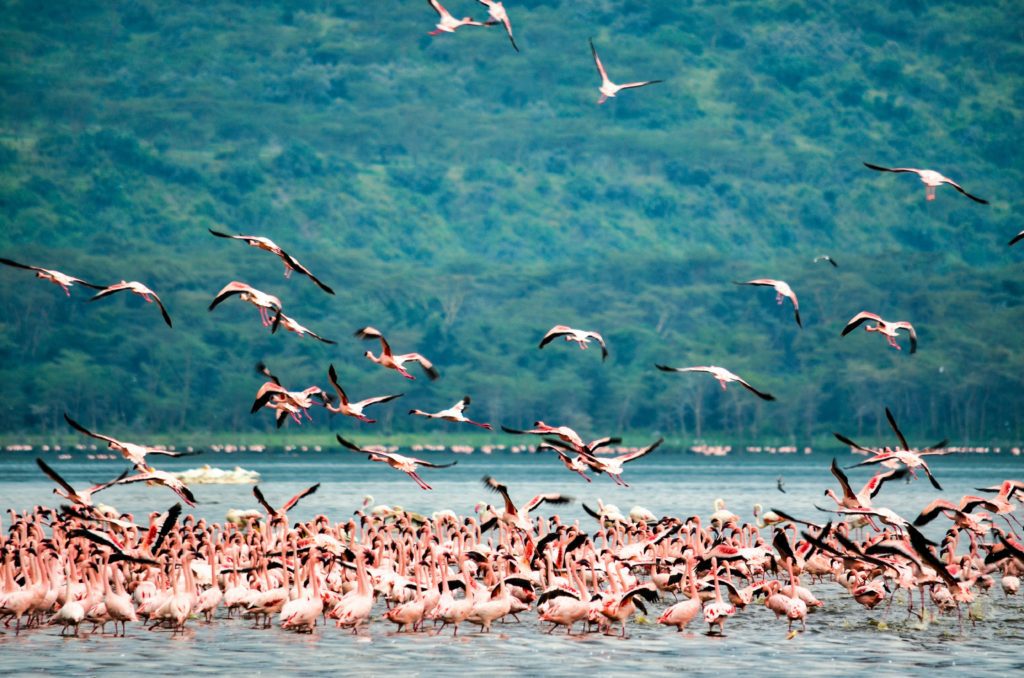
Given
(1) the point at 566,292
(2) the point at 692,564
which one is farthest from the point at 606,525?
(1) the point at 566,292

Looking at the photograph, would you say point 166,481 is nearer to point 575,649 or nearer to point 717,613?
point 575,649

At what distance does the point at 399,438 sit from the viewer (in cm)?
16462

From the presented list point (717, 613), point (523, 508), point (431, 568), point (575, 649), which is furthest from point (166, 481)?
point (523, 508)

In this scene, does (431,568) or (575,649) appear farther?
(431,568)

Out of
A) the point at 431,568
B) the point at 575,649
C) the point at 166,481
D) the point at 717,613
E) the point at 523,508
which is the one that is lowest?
the point at 575,649

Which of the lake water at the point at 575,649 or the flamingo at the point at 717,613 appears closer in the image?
the lake water at the point at 575,649

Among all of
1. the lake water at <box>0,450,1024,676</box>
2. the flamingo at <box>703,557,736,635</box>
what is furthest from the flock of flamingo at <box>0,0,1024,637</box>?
the lake water at <box>0,450,1024,676</box>

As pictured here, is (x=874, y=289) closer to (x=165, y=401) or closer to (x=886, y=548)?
(x=165, y=401)

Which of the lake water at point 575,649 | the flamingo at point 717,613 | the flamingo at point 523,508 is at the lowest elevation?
the lake water at point 575,649

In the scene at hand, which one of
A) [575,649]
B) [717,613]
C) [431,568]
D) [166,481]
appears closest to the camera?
[166,481]

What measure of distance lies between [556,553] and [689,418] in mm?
144817

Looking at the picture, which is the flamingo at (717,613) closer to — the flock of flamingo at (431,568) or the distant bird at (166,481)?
the flock of flamingo at (431,568)

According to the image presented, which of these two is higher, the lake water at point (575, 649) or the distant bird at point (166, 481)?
the distant bird at point (166, 481)

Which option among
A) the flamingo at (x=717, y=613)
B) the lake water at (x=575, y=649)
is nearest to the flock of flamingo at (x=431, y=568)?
Result: the flamingo at (x=717, y=613)
